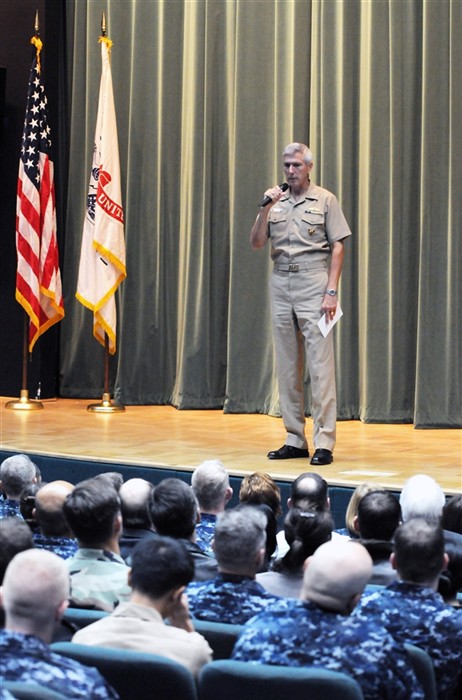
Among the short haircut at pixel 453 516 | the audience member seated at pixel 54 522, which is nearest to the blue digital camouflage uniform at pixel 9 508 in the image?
the audience member seated at pixel 54 522

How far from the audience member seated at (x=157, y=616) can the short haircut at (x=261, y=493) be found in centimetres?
140

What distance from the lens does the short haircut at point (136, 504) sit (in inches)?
130

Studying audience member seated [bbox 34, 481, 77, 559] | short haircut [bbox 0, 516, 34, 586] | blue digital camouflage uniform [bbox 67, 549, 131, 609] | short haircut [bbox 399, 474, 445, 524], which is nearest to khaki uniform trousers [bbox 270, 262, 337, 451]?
short haircut [bbox 399, 474, 445, 524]

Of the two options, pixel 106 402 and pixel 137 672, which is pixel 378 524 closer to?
pixel 137 672

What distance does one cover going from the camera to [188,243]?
788 centimetres

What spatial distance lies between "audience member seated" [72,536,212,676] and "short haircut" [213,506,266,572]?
0.78 ft

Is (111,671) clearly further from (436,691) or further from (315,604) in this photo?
(436,691)

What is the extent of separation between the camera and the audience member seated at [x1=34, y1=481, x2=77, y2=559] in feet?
10.0

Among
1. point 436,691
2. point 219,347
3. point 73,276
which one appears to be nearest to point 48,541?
point 436,691

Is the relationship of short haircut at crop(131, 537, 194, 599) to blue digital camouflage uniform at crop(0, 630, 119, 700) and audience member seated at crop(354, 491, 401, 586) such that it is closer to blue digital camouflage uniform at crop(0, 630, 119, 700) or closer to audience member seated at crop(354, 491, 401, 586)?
blue digital camouflage uniform at crop(0, 630, 119, 700)

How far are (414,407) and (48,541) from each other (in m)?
4.24

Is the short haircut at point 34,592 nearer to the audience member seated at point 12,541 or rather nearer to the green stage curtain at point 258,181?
the audience member seated at point 12,541

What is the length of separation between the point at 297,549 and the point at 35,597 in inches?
36.1

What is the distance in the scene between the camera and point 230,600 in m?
2.50
